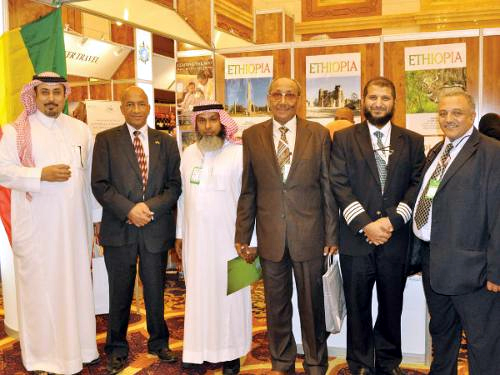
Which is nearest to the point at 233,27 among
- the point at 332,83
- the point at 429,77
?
the point at 332,83

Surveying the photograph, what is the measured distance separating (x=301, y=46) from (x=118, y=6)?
6.40ft

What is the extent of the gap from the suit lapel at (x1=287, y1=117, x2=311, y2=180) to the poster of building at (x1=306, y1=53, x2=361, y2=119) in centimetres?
259

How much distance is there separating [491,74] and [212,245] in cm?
338

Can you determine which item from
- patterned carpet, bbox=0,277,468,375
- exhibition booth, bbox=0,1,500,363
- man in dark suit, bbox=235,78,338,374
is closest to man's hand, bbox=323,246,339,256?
man in dark suit, bbox=235,78,338,374

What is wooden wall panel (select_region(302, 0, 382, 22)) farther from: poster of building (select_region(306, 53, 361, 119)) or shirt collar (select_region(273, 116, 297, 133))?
shirt collar (select_region(273, 116, 297, 133))

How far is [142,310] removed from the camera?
16.3ft

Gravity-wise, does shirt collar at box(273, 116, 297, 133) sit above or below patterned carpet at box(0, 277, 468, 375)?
above

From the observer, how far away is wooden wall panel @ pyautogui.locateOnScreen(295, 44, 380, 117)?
5543 mm

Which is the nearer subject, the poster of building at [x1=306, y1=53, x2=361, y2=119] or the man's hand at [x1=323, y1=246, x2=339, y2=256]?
the man's hand at [x1=323, y1=246, x2=339, y2=256]

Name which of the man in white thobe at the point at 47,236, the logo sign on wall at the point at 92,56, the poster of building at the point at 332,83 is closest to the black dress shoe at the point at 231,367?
the man in white thobe at the point at 47,236

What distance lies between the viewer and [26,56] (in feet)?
13.2

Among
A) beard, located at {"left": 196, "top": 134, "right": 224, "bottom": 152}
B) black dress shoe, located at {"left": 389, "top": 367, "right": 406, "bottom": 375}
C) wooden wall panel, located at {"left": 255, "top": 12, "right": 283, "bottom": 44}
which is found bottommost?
black dress shoe, located at {"left": 389, "top": 367, "right": 406, "bottom": 375}

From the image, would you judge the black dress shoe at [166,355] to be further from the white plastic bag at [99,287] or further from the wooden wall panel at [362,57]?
the wooden wall panel at [362,57]

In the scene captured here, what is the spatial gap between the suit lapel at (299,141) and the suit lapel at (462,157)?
82 centimetres
